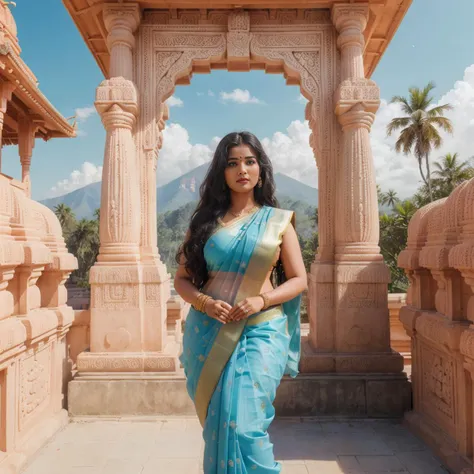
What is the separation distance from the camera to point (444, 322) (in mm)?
3350

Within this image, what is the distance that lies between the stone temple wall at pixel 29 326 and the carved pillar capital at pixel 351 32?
12.3 feet

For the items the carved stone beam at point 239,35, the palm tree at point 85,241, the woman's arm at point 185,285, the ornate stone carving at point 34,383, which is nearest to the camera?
the woman's arm at point 185,285

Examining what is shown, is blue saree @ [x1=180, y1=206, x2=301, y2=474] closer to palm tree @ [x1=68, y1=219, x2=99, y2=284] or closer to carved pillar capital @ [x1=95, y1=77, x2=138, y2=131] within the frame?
carved pillar capital @ [x1=95, y1=77, x2=138, y2=131]

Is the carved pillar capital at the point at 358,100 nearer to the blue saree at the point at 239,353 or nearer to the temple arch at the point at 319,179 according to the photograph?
the temple arch at the point at 319,179

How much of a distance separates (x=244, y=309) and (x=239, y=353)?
0.26m

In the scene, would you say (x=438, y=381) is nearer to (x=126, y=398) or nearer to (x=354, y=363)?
(x=354, y=363)

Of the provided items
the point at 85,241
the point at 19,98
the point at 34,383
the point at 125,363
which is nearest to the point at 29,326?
the point at 34,383

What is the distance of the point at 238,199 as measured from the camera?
2.54 m

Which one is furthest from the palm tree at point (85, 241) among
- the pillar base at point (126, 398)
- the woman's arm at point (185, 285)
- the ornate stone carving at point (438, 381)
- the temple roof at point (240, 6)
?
the woman's arm at point (185, 285)

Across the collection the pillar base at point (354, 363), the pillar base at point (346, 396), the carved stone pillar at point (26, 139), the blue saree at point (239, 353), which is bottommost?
the pillar base at point (346, 396)

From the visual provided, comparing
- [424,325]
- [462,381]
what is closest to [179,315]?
[424,325]

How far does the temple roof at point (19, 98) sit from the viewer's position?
32.6 ft

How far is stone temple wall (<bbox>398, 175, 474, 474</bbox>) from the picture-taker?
3020 mm

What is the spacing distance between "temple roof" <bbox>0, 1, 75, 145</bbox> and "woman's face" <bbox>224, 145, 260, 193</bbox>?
31.2ft
